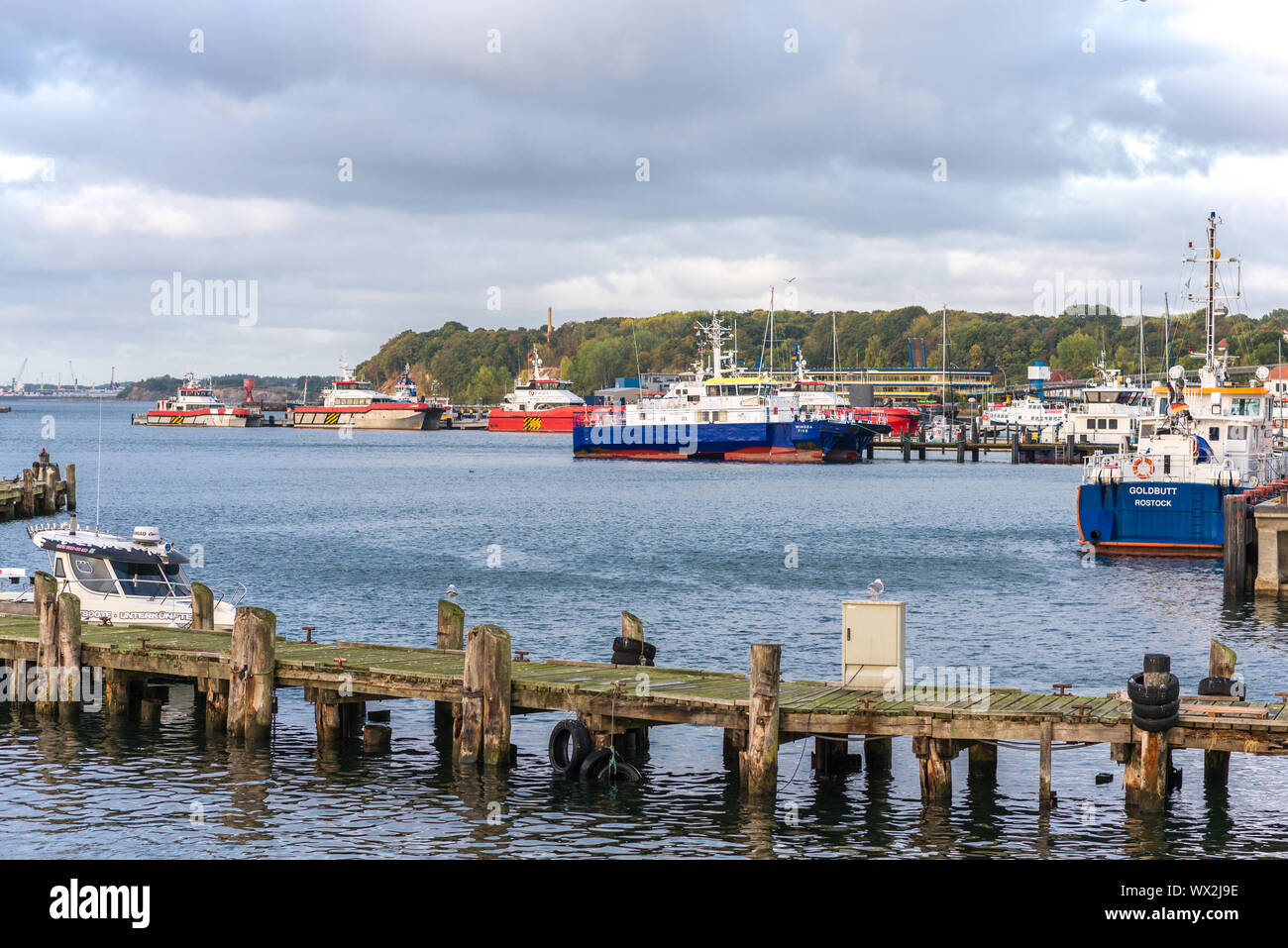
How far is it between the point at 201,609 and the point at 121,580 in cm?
242

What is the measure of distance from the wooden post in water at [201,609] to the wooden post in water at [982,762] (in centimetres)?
1469

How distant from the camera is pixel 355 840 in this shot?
1891cm

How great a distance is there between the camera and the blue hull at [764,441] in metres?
129

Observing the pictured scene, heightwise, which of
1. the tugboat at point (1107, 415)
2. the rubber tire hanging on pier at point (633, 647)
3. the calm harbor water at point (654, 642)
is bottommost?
the calm harbor water at point (654, 642)

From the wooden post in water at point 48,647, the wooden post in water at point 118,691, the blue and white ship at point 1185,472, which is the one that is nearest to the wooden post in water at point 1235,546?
the blue and white ship at point 1185,472

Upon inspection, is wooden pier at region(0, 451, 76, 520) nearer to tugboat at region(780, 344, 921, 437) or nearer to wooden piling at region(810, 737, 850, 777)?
wooden piling at region(810, 737, 850, 777)

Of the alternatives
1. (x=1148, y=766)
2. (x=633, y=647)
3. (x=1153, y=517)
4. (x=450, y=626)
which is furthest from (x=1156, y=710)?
(x=1153, y=517)

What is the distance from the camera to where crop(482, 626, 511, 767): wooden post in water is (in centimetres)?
2081

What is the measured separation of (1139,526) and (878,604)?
3705 cm

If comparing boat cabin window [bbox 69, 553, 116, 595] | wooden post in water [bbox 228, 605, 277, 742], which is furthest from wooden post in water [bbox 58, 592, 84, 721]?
boat cabin window [bbox 69, 553, 116, 595]

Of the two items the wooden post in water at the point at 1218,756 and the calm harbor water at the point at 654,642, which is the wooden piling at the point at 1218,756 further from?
the calm harbor water at the point at 654,642

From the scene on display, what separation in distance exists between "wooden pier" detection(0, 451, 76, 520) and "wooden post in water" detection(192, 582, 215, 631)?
4089 cm

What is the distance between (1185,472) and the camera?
53688 millimetres

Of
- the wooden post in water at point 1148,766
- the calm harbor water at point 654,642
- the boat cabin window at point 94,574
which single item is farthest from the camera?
the boat cabin window at point 94,574
